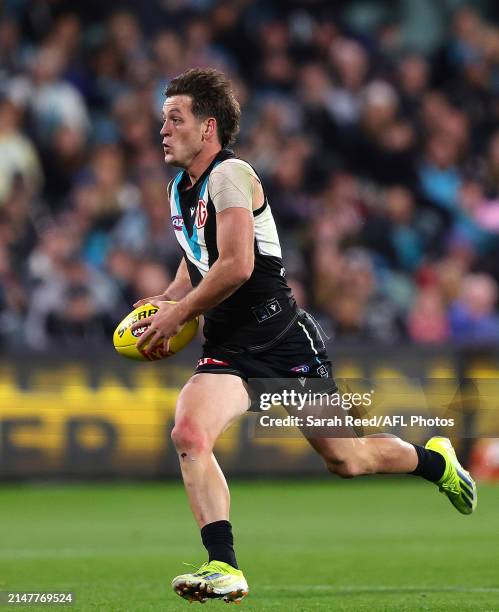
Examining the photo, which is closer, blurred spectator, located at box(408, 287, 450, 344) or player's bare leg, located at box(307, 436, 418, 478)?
player's bare leg, located at box(307, 436, 418, 478)

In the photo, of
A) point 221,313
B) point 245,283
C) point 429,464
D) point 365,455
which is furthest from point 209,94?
point 429,464

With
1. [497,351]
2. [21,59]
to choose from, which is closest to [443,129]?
[497,351]

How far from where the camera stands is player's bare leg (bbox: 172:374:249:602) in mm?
6121

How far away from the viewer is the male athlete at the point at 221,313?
6238 mm

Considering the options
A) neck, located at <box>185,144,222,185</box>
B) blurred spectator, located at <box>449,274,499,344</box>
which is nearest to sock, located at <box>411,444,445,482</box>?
neck, located at <box>185,144,222,185</box>

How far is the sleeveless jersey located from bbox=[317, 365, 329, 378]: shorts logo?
26 cm

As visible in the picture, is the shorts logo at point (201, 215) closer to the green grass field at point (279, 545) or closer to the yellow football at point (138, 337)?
the yellow football at point (138, 337)

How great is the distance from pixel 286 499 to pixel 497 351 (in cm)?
286

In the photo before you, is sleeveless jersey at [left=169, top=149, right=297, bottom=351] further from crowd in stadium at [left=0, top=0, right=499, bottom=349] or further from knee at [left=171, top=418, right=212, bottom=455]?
crowd in stadium at [left=0, top=0, right=499, bottom=349]

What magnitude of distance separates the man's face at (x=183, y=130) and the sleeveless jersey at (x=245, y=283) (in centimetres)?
12

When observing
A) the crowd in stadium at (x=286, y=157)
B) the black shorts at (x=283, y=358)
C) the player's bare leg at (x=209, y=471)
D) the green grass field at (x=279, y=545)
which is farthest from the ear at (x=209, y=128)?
the crowd in stadium at (x=286, y=157)

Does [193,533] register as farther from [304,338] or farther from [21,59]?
[21,59]

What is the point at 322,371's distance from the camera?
22.4ft

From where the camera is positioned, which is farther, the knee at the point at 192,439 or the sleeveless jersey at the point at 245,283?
the sleeveless jersey at the point at 245,283
